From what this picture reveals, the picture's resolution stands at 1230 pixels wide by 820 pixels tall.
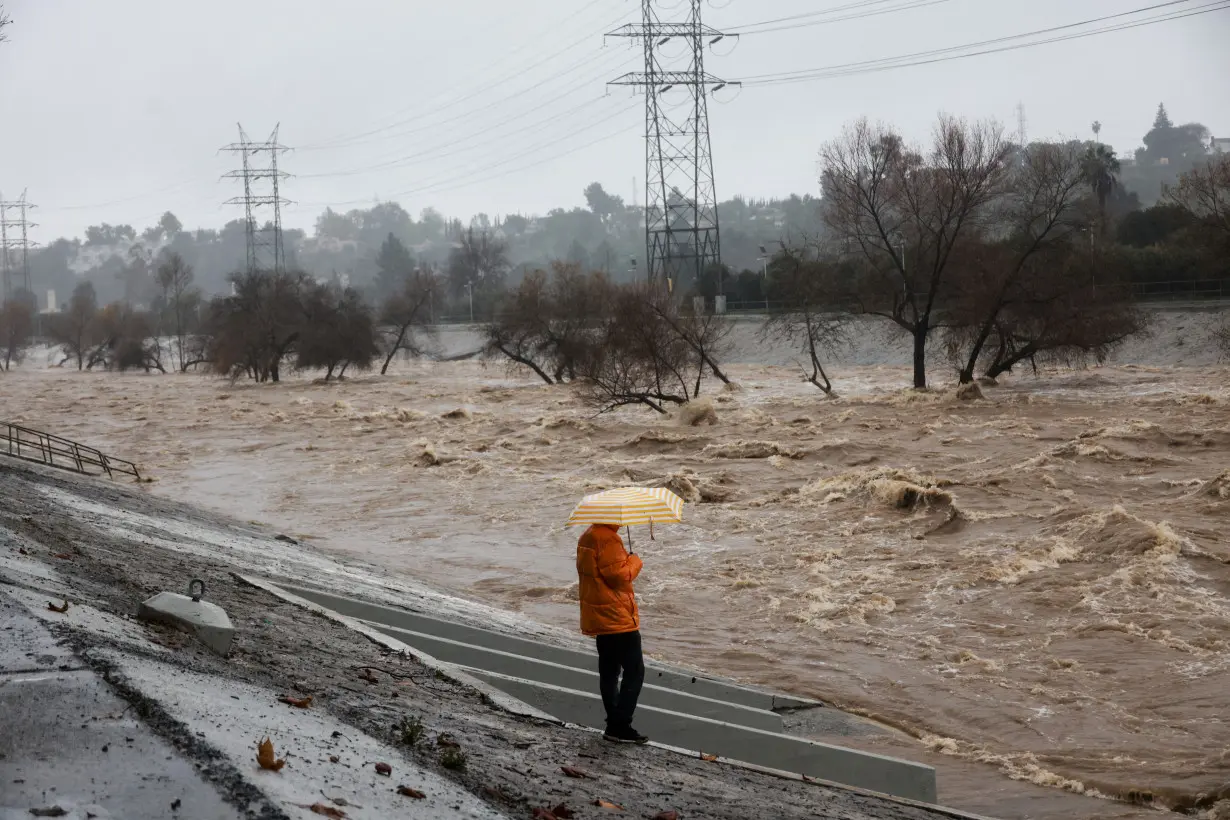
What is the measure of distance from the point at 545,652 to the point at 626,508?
3849mm

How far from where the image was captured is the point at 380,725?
743 centimetres

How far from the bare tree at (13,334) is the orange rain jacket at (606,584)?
123 metres

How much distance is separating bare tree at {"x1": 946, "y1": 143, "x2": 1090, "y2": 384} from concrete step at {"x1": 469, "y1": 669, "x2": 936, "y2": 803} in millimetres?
38788

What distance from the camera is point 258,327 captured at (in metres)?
77.2

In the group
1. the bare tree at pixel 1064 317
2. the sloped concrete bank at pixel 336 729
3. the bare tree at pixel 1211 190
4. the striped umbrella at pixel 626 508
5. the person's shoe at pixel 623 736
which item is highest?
the bare tree at pixel 1211 190

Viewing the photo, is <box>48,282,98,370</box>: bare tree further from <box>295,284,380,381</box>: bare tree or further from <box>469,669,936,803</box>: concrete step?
<box>469,669,936,803</box>: concrete step

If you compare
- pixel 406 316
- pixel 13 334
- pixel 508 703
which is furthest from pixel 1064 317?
pixel 13 334

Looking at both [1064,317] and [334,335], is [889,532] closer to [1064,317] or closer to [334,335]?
[1064,317]

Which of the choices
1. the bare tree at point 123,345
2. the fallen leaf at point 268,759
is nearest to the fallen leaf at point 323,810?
the fallen leaf at point 268,759

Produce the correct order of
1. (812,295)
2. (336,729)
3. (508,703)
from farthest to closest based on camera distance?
(812,295), (508,703), (336,729)

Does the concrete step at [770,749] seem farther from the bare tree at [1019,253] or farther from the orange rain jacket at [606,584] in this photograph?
the bare tree at [1019,253]

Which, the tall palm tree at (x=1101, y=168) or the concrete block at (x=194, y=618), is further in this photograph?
the tall palm tree at (x=1101, y=168)

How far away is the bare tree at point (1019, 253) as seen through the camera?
152ft

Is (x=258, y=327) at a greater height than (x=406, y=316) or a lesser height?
lesser
